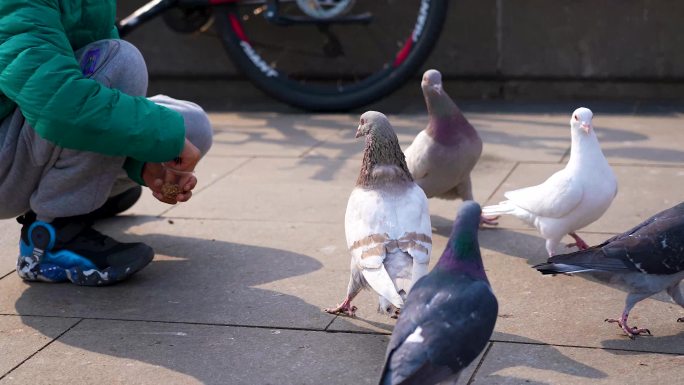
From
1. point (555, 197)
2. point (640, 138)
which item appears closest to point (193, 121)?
point (555, 197)

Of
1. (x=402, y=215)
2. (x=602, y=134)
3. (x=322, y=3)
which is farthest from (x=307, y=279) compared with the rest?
(x=322, y=3)

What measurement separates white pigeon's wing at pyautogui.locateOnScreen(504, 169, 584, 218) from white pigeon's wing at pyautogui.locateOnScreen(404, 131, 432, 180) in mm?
537

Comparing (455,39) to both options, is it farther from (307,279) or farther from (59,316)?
(59,316)

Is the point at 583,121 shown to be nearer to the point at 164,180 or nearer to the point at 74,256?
the point at 164,180

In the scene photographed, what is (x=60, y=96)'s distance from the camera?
3725 mm

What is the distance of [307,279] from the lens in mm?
4301

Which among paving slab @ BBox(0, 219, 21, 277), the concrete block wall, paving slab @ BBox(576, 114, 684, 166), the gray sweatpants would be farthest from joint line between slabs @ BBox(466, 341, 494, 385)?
the concrete block wall

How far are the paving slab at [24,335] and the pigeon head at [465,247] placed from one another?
1.55 meters

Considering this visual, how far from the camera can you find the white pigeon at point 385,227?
3.52 m

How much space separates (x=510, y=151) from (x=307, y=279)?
2.29 metres

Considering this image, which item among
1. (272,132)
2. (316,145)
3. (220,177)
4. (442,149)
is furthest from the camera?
(272,132)


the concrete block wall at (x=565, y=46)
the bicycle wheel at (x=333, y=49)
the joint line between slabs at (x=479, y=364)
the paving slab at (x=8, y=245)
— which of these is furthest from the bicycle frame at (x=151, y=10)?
the joint line between slabs at (x=479, y=364)

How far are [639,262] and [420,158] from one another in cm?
143

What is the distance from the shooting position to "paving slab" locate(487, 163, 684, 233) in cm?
486
